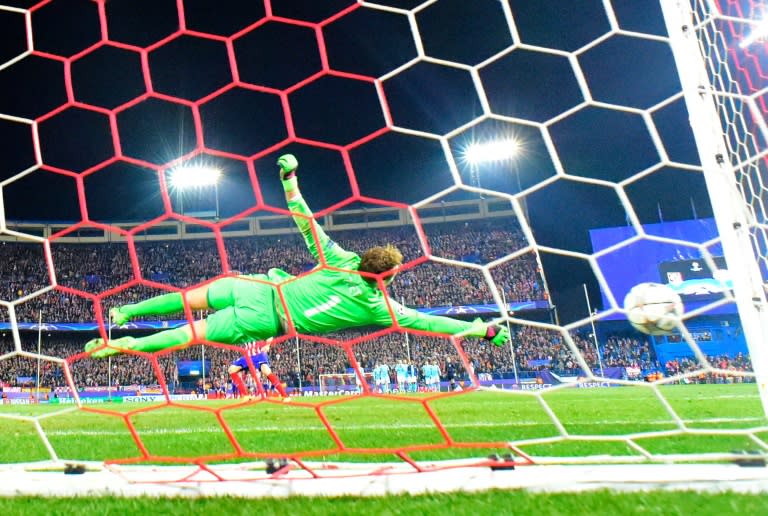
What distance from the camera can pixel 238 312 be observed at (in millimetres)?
2996

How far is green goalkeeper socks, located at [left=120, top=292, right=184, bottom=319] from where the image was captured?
292 cm

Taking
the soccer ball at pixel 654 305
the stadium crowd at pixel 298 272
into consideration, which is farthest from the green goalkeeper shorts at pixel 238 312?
the stadium crowd at pixel 298 272

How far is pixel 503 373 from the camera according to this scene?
58.1 ft

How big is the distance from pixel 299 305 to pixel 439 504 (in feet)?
6.57

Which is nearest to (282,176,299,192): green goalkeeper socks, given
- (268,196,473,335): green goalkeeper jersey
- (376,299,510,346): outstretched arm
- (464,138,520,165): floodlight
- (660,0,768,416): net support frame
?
(268,196,473,335): green goalkeeper jersey

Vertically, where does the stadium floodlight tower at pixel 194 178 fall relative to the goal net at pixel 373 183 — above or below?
above

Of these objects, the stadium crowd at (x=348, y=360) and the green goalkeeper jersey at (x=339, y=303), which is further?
the stadium crowd at (x=348, y=360)

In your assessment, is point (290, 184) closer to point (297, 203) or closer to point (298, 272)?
point (297, 203)

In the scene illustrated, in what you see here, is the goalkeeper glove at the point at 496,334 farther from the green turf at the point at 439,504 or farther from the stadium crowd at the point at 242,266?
the stadium crowd at the point at 242,266

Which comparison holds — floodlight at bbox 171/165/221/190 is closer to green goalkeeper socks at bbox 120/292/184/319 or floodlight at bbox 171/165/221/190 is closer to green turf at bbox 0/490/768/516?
green goalkeeper socks at bbox 120/292/184/319

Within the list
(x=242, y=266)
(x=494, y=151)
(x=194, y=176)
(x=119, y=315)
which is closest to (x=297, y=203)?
(x=119, y=315)

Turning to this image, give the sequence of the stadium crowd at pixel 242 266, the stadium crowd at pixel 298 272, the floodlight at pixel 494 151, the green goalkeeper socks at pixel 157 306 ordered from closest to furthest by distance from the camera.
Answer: the green goalkeeper socks at pixel 157 306 → the stadium crowd at pixel 298 272 → the stadium crowd at pixel 242 266 → the floodlight at pixel 494 151

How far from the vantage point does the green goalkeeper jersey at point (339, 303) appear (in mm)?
3066

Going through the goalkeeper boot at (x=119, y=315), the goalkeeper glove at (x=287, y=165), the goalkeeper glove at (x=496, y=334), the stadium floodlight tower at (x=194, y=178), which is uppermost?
the stadium floodlight tower at (x=194, y=178)
